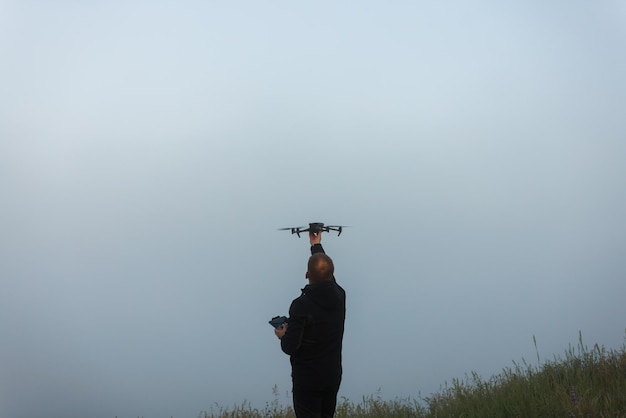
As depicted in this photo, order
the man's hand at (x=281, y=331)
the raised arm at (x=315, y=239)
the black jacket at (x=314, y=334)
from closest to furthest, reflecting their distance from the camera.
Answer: the black jacket at (x=314, y=334) < the man's hand at (x=281, y=331) < the raised arm at (x=315, y=239)

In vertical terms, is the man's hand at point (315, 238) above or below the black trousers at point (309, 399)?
above

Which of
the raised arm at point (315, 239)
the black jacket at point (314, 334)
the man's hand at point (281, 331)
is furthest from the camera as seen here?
the raised arm at point (315, 239)

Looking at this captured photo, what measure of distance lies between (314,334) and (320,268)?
1.85 ft

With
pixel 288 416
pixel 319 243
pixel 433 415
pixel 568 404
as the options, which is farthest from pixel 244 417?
pixel 568 404

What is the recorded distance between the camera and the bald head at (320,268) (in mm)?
5059

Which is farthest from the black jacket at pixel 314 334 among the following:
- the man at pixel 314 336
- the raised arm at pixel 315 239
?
A: the raised arm at pixel 315 239

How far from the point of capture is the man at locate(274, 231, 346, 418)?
5.02 m

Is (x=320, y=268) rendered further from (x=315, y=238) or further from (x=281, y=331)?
(x=315, y=238)

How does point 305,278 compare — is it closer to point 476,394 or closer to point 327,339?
point 327,339

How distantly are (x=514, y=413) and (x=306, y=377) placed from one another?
8.70 feet

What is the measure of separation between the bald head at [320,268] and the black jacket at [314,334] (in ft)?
0.17

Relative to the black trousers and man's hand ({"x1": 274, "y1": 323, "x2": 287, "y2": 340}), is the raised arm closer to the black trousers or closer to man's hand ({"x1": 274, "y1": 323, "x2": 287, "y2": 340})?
man's hand ({"x1": 274, "y1": 323, "x2": 287, "y2": 340})

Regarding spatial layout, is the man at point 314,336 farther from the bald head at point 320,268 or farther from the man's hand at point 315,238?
the man's hand at point 315,238

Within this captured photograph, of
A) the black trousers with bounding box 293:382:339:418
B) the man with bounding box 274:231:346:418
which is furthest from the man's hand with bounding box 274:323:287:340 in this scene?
the black trousers with bounding box 293:382:339:418
